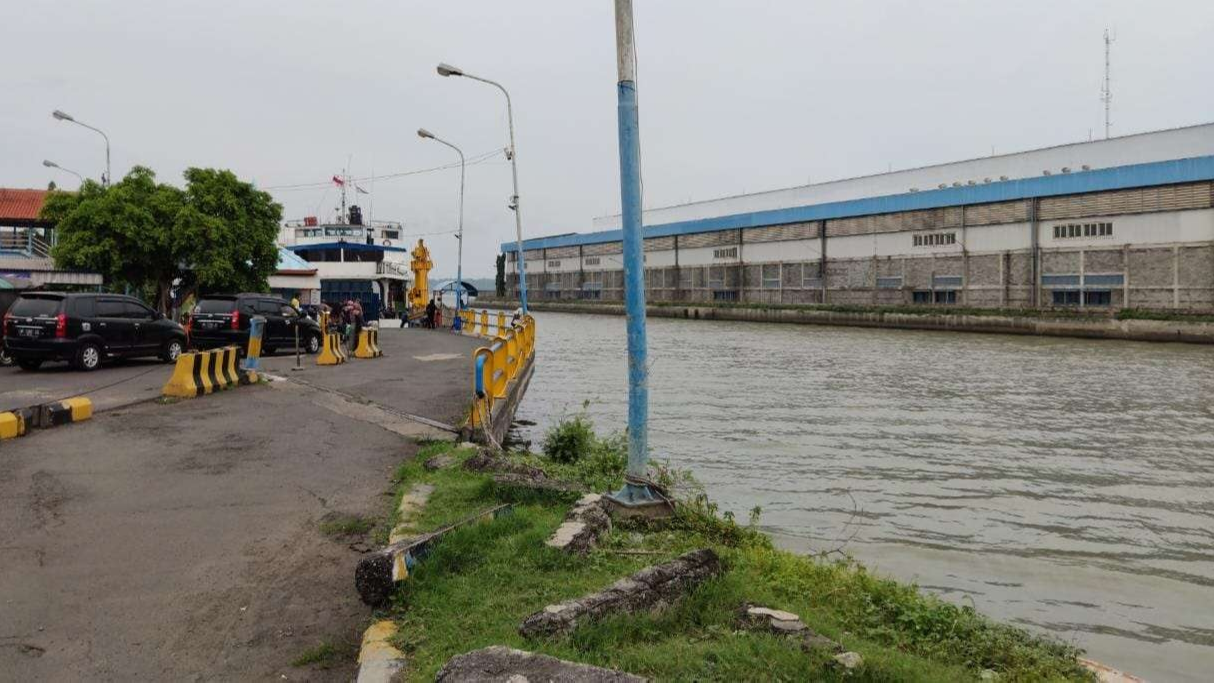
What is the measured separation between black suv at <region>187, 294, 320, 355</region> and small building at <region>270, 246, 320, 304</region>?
18087 mm

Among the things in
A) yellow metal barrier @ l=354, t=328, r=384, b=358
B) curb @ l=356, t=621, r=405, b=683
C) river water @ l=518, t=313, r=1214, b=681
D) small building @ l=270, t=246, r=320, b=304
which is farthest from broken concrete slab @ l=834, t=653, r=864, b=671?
small building @ l=270, t=246, r=320, b=304

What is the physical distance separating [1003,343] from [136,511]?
36.6m

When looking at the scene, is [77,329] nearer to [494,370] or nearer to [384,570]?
[494,370]

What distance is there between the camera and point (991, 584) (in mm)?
7102

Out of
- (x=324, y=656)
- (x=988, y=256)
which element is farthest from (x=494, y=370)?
(x=988, y=256)

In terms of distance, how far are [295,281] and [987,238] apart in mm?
38124

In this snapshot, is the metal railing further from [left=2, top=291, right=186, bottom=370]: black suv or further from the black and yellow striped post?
[left=2, top=291, right=186, bottom=370]: black suv

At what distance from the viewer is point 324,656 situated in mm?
4230

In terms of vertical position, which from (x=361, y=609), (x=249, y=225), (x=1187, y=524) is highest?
(x=249, y=225)

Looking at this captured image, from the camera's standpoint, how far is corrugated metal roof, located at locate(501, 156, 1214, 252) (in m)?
38.6

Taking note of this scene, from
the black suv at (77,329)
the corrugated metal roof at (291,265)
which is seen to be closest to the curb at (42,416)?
the black suv at (77,329)

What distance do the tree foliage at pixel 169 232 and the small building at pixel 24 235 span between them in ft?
29.2

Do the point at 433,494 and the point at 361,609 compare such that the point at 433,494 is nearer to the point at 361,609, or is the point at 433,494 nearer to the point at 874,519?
the point at 361,609

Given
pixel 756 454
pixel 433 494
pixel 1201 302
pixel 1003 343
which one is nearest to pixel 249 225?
pixel 756 454
